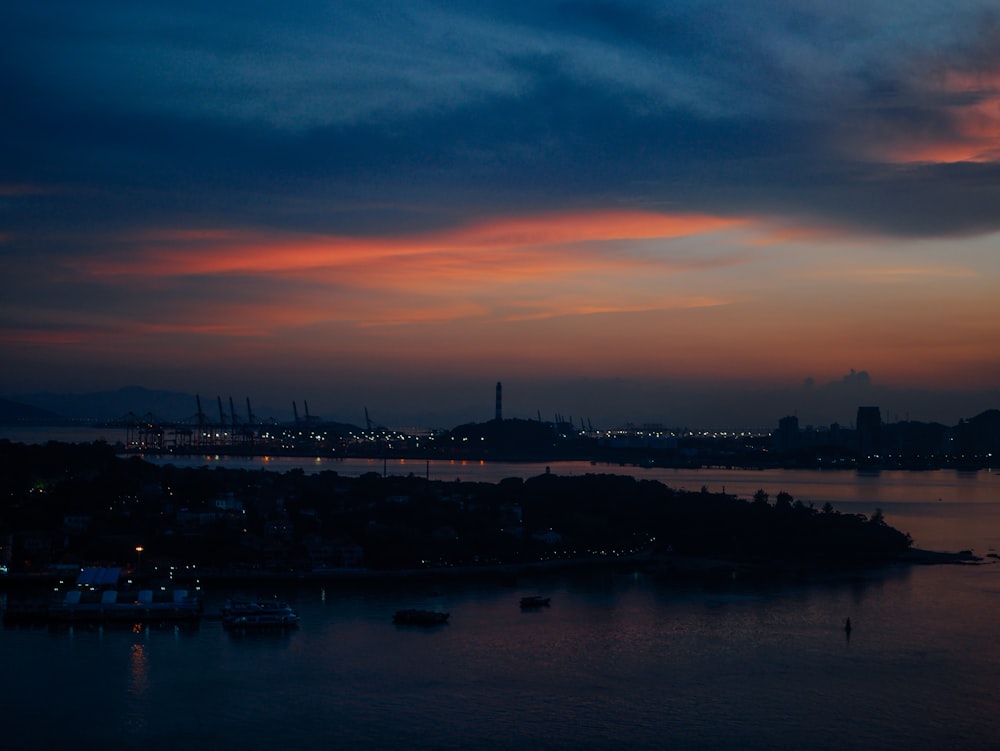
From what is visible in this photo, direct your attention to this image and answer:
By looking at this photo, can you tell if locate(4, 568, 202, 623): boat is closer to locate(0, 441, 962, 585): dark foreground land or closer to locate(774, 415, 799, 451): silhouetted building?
locate(0, 441, 962, 585): dark foreground land

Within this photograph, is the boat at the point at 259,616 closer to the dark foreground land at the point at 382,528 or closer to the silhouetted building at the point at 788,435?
the dark foreground land at the point at 382,528

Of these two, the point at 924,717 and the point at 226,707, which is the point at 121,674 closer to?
the point at 226,707

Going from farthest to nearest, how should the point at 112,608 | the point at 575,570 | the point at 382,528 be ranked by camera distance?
the point at 382,528, the point at 575,570, the point at 112,608

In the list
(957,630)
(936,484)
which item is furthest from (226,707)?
(936,484)

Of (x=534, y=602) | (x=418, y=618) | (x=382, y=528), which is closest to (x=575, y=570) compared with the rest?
(x=382, y=528)

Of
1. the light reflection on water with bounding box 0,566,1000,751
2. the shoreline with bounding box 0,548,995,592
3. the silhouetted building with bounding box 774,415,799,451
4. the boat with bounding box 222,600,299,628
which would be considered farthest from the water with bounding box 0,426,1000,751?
the silhouetted building with bounding box 774,415,799,451

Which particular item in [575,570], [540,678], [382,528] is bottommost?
[540,678]

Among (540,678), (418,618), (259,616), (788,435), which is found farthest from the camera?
(788,435)

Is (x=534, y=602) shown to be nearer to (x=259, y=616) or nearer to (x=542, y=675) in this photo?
(x=259, y=616)
